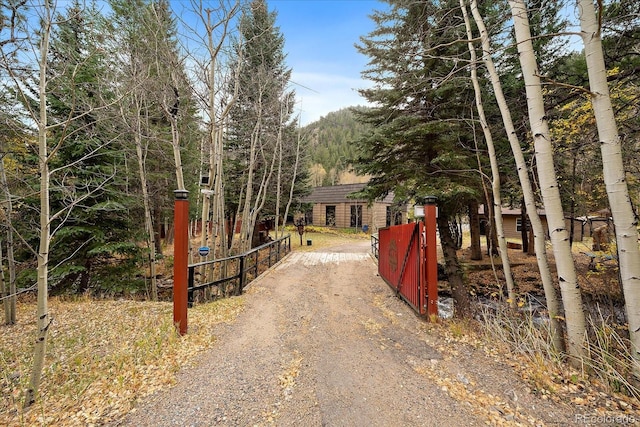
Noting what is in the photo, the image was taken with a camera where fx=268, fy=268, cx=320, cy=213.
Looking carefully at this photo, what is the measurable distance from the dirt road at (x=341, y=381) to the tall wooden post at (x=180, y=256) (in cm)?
61

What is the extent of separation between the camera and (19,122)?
348 centimetres

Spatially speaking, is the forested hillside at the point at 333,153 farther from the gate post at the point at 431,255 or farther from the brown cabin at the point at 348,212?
the gate post at the point at 431,255

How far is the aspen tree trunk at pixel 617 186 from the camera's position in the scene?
87.0 inches

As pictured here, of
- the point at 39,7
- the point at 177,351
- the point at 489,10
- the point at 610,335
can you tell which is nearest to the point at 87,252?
the point at 177,351

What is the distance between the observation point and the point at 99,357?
317 centimetres

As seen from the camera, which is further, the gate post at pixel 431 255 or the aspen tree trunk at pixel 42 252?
the gate post at pixel 431 255

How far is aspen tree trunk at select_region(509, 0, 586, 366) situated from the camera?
8.59ft

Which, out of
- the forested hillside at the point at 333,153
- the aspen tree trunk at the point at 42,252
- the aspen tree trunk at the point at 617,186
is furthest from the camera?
the forested hillside at the point at 333,153

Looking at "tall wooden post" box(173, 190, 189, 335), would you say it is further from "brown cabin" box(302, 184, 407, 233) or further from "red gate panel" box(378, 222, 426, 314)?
"brown cabin" box(302, 184, 407, 233)

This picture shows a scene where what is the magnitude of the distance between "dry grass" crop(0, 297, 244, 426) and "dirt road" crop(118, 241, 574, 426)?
0.93 ft

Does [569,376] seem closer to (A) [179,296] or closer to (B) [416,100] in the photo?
(A) [179,296]

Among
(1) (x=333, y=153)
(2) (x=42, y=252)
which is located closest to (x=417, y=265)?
(2) (x=42, y=252)

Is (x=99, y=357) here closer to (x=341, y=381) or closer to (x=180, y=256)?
(x=180, y=256)

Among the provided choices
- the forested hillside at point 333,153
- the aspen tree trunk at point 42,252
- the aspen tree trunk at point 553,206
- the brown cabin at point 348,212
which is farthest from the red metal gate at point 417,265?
the forested hillside at point 333,153
